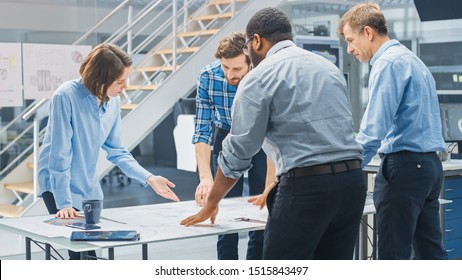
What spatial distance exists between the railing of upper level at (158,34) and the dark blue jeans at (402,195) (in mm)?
3112

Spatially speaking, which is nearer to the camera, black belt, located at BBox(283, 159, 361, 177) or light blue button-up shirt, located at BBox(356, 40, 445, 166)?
black belt, located at BBox(283, 159, 361, 177)

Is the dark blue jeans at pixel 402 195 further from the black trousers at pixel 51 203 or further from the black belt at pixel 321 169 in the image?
the black trousers at pixel 51 203

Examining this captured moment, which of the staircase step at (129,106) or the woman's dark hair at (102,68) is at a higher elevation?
the woman's dark hair at (102,68)

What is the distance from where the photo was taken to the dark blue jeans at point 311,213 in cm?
277

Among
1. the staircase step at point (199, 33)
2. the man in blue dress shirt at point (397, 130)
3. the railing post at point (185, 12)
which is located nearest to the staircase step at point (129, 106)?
the staircase step at point (199, 33)

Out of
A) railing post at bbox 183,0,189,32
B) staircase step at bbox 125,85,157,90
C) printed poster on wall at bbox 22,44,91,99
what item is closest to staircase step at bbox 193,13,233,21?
railing post at bbox 183,0,189,32

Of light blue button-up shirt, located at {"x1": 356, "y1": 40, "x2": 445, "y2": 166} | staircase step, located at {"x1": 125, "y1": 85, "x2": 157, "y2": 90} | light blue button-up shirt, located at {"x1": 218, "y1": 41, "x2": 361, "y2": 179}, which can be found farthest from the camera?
staircase step, located at {"x1": 125, "y1": 85, "x2": 157, "y2": 90}

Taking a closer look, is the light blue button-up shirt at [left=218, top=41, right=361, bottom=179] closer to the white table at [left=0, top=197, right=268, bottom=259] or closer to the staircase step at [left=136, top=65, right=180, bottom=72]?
the white table at [left=0, top=197, right=268, bottom=259]

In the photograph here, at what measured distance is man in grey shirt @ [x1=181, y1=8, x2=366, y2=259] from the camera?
9.04 feet

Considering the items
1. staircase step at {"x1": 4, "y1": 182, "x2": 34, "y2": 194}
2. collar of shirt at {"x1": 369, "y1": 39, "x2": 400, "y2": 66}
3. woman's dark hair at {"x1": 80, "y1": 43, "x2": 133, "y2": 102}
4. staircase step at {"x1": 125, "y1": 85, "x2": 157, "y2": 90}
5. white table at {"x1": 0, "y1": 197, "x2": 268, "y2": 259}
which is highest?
collar of shirt at {"x1": 369, "y1": 39, "x2": 400, "y2": 66}

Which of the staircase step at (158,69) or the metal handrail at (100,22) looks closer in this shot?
the metal handrail at (100,22)
